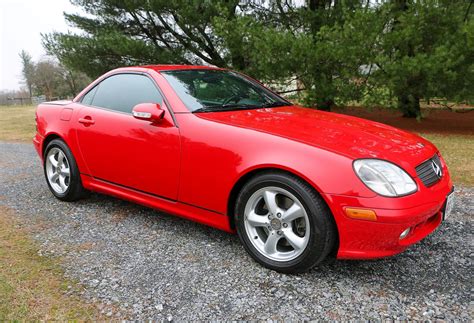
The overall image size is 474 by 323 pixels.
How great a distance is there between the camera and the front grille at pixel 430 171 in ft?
8.27

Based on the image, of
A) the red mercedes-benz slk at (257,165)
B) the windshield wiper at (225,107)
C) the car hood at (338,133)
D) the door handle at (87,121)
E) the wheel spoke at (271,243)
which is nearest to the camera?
the red mercedes-benz slk at (257,165)

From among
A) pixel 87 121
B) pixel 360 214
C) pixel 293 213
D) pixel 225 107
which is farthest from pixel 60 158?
pixel 360 214

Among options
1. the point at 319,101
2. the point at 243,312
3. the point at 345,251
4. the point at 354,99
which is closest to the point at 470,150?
the point at 354,99

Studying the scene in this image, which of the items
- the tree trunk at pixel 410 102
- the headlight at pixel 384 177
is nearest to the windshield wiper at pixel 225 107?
the headlight at pixel 384 177

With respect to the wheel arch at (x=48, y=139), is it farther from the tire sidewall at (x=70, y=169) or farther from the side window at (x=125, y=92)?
the side window at (x=125, y=92)

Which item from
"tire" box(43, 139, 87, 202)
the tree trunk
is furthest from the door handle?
the tree trunk

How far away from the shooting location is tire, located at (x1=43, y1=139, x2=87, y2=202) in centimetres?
400

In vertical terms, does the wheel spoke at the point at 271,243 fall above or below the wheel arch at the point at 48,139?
below

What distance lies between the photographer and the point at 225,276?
2.65 meters

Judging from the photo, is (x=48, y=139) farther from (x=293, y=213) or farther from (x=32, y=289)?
(x=293, y=213)

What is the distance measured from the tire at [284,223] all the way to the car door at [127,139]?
69 centimetres

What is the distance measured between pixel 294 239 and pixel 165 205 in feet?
3.83

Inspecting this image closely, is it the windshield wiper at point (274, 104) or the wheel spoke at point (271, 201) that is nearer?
the wheel spoke at point (271, 201)

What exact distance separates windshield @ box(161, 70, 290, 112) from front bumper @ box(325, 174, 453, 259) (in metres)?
1.38
